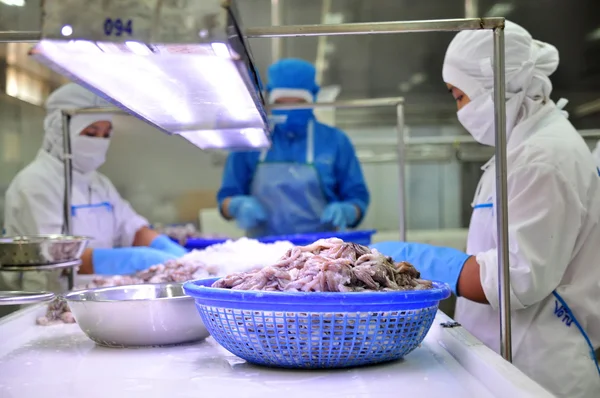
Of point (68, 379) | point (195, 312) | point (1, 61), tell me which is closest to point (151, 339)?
point (195, 312)

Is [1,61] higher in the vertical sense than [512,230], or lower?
higher

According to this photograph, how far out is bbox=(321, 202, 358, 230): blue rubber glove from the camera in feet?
12.0

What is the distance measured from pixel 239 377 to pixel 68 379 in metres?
0.34

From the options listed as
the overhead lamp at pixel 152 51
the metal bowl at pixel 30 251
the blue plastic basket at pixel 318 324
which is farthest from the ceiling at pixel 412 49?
the blue plastic basket at pixel 318 324

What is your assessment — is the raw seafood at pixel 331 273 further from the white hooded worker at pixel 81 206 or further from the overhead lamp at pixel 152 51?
the white hooded worker at pixel 81 206

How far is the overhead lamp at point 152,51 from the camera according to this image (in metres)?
1.02

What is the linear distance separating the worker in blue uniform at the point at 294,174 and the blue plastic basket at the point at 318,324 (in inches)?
101

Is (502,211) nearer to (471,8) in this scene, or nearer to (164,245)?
(164,245)

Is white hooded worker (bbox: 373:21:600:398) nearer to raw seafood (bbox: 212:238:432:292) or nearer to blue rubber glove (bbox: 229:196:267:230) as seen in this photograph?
raw seafood (bbox: 212:238:432:292)

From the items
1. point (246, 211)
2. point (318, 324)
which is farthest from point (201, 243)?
point (318, 324)

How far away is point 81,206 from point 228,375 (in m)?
2.22

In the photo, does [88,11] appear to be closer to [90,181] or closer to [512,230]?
[512,230]

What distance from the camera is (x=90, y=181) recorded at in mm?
3445

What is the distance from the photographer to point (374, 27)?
1.34 metres
